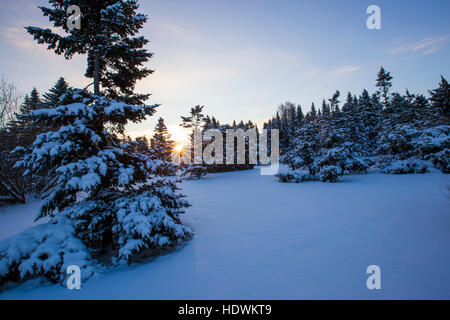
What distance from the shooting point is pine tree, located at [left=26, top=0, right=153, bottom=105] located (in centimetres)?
534

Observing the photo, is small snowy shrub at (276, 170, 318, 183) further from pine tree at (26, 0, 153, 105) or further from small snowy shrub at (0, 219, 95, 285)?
small snowy shrub at (0, 219, 95, 285)

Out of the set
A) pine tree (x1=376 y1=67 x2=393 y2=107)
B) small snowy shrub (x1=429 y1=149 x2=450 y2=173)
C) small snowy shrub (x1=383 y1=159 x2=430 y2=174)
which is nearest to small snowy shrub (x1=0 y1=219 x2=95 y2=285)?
small snowy shrub (x1=429 y1=149 x2=450 y2=173)

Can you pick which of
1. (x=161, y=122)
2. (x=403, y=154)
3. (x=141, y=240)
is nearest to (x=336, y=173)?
(x=403, y=154)

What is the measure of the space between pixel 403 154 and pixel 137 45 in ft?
72.2

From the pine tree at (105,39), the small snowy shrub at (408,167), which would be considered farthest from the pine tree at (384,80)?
the pine tree at (105,39)

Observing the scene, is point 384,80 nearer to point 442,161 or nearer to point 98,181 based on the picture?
point 442,161

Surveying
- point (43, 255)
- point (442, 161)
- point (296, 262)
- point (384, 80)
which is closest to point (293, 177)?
point (442, 161)

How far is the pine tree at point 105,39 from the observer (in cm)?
534

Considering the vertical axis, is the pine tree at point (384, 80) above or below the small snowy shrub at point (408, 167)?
above

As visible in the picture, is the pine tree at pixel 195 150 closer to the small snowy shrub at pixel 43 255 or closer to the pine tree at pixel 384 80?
the small snowy shrub at pixel 43 255

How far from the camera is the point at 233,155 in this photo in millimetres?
27859

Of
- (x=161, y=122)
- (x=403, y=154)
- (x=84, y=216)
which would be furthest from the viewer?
(x=161, y=122)

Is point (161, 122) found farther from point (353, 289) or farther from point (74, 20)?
point (353, 289)

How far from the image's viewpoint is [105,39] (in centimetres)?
549
